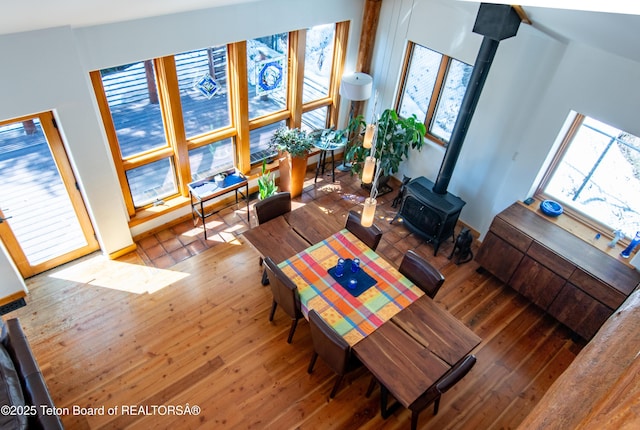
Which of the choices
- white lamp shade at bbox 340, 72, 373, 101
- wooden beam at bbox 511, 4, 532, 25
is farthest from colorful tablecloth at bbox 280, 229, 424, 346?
wooden beam at bbox 511, 4, 532, 25

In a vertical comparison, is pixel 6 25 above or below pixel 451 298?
above

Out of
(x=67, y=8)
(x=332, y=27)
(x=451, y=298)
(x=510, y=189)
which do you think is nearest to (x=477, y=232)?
(x=510, y=189)

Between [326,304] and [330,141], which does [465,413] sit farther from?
[330,141]

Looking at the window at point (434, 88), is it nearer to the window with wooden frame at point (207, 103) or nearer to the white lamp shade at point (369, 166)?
the window with wooden frame at point (207, 103)

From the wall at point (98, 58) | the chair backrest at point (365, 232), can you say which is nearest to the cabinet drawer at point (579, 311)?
the chair backrest at point (365, 232)

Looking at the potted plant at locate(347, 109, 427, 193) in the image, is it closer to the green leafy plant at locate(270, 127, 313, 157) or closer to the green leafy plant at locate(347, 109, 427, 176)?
the green leafy plant at locate(347, 109, 427, 176)

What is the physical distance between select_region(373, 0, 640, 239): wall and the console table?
8.85 feet

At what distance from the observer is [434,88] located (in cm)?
621

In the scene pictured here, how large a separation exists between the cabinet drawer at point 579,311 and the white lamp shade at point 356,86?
3.68 m

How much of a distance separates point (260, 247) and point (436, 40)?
12.0 feet

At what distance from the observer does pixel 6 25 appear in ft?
10.9

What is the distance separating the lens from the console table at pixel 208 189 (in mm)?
5770

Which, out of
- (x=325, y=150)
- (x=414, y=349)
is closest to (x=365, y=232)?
(x=414, y=349)

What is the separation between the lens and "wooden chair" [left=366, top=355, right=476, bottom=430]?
353 cm
